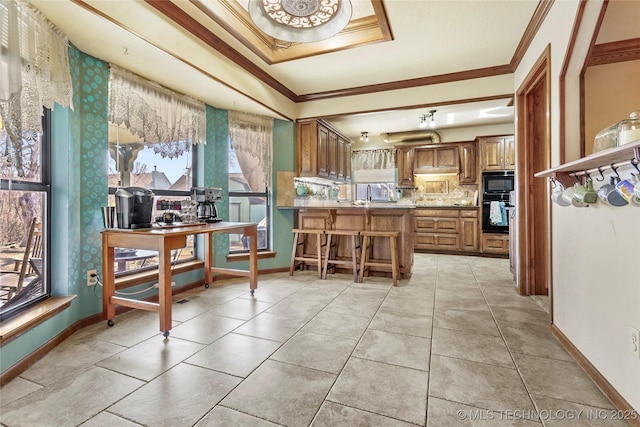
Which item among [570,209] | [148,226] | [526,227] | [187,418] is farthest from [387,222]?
[187,418]

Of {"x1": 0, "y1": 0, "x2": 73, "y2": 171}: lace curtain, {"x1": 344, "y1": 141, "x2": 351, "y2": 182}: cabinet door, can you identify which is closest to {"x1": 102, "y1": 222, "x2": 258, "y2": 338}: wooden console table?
{"x1": 0, "y1": 0, "x2": 73, "y2": 171}: lace curtain

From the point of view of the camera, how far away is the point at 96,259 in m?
2.49

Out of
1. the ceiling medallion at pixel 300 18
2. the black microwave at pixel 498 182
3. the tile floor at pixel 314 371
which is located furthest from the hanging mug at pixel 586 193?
the black microwave at pixel 498 182

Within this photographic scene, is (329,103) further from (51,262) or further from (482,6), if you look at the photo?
(51,262)

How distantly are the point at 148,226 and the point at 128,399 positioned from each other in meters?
1.40

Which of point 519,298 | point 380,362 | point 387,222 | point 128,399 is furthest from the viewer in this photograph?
point 387,222

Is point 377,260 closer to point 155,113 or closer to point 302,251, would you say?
point 302,251

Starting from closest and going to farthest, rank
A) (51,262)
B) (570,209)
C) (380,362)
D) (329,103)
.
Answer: (380,362)
(570,209)
(51,262)
(329,103)

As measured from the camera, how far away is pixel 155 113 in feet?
9.61

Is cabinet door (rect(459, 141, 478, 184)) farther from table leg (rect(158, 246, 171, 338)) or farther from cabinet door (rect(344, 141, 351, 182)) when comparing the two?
table leg (rect(158, 246, 171, 338))

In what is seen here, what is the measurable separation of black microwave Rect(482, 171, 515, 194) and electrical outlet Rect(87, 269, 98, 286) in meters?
5.75

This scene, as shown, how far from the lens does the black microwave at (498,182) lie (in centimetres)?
532

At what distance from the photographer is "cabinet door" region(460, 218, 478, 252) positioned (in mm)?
5547

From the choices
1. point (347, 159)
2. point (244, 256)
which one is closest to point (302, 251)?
point (244, 256)
